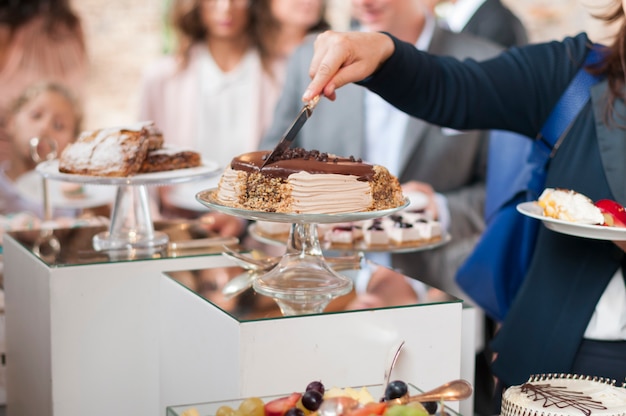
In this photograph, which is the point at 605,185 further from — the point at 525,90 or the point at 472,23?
the point at 472,23

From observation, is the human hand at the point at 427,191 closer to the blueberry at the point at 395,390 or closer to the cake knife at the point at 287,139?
the cake knife at the point at 287,139

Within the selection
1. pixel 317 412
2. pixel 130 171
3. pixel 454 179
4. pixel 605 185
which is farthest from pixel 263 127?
pixel 317 412

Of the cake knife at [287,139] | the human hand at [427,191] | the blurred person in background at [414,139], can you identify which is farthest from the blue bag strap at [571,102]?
the blurred person in background at [414,139]

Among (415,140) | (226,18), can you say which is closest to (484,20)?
(415,140)

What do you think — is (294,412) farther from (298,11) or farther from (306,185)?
(298,11)

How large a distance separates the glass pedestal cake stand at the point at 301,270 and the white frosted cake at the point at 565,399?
0.40m

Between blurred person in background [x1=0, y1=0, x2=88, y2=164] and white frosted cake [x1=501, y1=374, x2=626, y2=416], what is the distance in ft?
10.4

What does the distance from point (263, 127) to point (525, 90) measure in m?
2.41

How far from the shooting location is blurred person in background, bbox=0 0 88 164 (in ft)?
13.2

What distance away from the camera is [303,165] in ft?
5.50

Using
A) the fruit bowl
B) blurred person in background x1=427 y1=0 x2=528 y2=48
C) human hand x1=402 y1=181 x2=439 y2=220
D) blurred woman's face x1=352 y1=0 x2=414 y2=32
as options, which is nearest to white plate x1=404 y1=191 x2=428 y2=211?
human hand x1=402 y1=181 x2=439 y2=220

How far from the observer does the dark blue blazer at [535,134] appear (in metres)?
2.01

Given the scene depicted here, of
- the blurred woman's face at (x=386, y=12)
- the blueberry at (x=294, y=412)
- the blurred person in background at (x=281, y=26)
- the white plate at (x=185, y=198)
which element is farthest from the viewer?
the blurred person in background at (x=281, y=26)

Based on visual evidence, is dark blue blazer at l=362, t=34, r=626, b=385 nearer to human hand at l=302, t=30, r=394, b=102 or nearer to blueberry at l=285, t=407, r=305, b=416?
human hand at l=302, t=30, r=394, b=102
